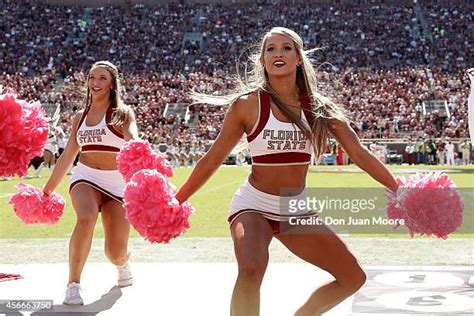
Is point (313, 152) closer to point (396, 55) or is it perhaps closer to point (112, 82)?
point (112, 82)

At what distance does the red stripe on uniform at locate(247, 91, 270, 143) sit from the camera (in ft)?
11.8

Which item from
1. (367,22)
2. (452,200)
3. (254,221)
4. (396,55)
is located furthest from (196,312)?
(367,22)

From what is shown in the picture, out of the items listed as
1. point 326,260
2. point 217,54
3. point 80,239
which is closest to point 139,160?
point 80,239

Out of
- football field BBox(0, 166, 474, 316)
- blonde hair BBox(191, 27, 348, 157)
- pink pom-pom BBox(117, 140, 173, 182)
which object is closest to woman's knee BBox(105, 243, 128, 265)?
football field BBox(0, 166, 474, 316)

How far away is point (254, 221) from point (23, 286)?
2822mm

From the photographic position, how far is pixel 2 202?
13.7 m

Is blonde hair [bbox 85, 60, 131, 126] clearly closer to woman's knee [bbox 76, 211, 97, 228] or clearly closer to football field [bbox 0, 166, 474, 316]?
woman's knee [bbox 76, 211, 97, 228]

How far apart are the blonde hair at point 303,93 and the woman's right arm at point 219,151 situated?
8cm

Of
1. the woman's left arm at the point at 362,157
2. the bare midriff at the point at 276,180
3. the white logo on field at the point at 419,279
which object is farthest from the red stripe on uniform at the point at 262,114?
the white logo on field at the point at 419,279

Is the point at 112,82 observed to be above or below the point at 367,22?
below

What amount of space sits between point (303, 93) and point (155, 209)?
1.05 metres

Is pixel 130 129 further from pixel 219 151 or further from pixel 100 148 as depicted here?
pixel 219 151

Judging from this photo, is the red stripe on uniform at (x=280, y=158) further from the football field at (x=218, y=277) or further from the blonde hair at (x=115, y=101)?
the blonde hair at (x=115, y=101)

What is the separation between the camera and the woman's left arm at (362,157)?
3.59 metres
